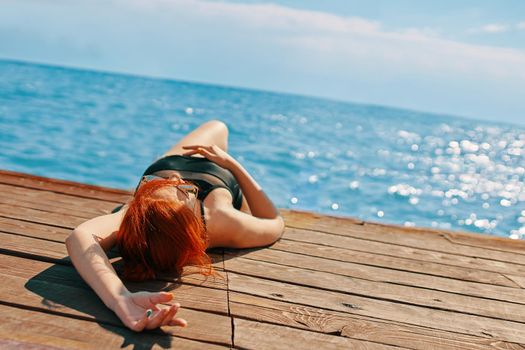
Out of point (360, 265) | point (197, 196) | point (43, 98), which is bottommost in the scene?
point (43, 98)

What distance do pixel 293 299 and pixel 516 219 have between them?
11.1 metres

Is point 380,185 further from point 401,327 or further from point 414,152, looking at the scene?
point 401,327

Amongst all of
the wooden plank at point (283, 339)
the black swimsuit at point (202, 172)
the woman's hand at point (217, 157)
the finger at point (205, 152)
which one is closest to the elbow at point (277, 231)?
the black swimsuit at point (202, 172)

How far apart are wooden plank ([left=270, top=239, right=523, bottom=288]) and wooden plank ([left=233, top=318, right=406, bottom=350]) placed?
96 centimetres

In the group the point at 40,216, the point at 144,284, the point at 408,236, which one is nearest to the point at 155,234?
the point at 144,284

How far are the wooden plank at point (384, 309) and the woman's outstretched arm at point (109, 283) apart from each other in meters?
0.53

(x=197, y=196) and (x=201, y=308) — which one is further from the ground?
(x=197, y=196)

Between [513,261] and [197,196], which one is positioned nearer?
[197,196]

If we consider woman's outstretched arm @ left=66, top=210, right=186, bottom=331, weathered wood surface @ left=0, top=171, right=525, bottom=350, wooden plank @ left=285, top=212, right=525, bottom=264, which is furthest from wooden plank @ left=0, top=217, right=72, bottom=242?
wooden plank @ left=285, top=212, right=525, bottom=264

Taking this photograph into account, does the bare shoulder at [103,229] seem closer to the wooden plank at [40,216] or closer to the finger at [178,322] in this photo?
the finger at [178,322]

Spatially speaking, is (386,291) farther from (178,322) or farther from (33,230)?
(33,230)

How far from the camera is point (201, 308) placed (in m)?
2.15

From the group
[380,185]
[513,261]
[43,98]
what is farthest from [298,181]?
[43,98]

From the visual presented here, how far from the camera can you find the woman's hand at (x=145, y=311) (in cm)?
187
